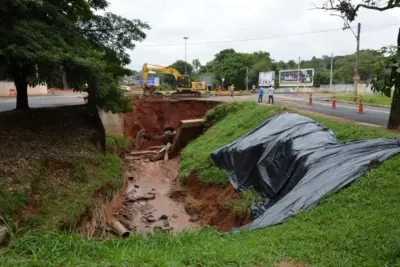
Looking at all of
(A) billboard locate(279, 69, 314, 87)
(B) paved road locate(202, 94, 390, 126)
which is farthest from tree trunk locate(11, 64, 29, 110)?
(A) billboard locate(279, 69, 314, 87)

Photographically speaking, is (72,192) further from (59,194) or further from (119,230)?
(119,230)

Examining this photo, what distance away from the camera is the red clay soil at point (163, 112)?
911 inches

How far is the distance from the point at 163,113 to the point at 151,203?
42.7ft

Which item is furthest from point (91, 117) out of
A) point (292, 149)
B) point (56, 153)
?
point (292, 149)

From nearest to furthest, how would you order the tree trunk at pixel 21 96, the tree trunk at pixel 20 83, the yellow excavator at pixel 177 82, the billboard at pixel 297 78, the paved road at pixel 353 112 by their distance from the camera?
the tree trunk at pixel 20 83, the tree trunk at pixel 21 96, the paved road at pixel 353 112, the yellow excavator at pixel 177 82, the billboard at pixel 297 78

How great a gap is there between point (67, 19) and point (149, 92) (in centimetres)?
1749

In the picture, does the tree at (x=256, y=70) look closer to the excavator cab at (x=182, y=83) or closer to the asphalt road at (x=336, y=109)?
the excavator cab at (x=182, y=83)

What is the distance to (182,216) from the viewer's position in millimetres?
10734

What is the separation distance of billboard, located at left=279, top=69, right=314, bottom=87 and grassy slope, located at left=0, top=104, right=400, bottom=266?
45456mm

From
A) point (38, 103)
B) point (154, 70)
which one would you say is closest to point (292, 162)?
point (38, 103)

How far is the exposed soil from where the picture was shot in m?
23.1

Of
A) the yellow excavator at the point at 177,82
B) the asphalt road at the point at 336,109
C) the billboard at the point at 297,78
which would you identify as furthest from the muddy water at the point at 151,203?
the billboard at the point at 297,78

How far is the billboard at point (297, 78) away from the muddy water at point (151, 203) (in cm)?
3877

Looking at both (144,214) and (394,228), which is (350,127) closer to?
(394,228)
